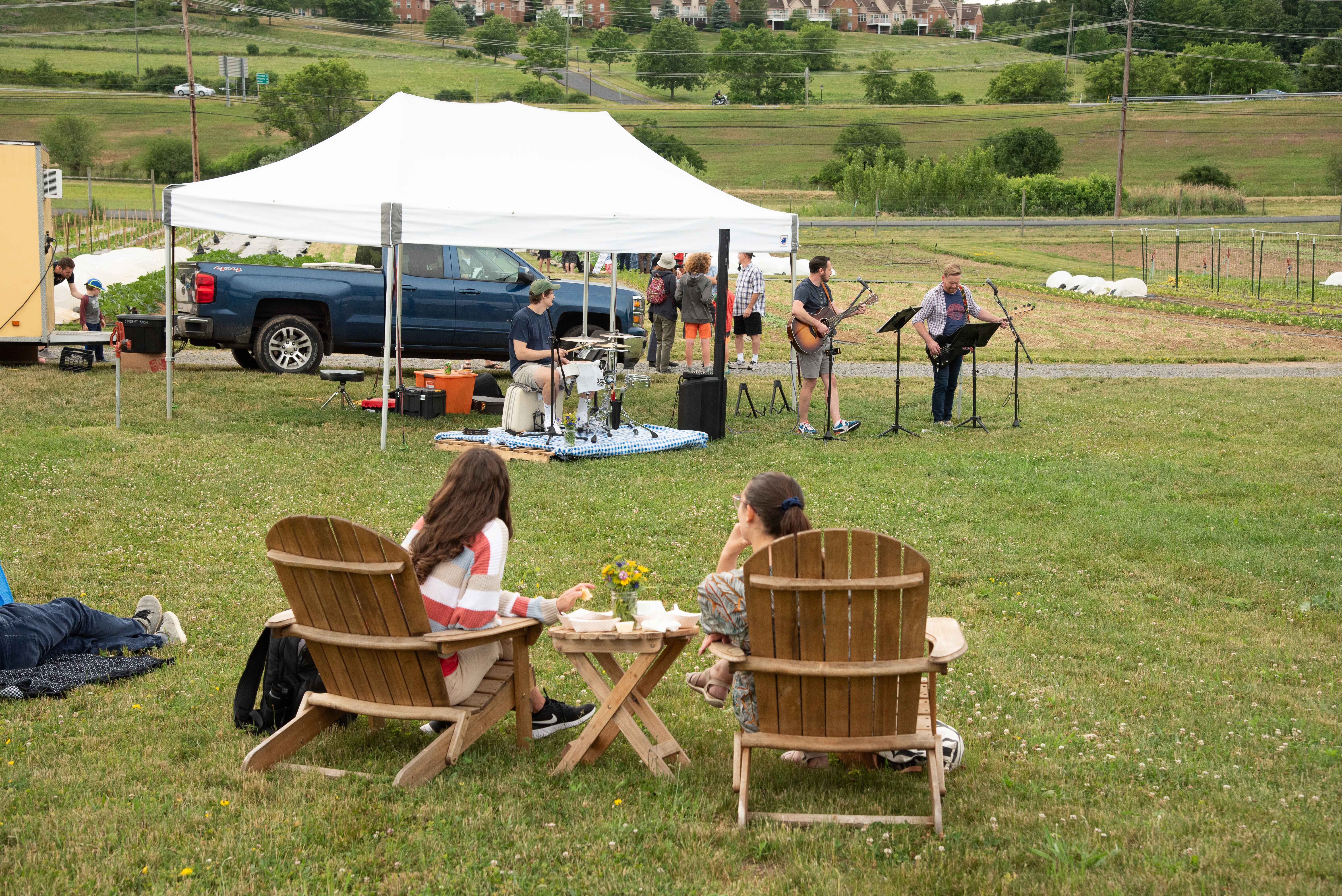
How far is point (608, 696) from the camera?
436 centimetres

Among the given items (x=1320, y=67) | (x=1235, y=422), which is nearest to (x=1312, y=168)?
(x=1320, y=67)

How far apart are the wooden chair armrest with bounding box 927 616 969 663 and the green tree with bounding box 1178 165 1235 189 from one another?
208 feet

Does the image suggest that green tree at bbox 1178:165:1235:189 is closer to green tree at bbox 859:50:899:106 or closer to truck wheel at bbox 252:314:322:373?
green tree at bbox 859:50:899:106

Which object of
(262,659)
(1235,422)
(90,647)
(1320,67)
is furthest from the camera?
(1320,67)

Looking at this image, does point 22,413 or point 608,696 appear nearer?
point 608,696

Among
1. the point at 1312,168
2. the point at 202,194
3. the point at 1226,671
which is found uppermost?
the point at 1312,168

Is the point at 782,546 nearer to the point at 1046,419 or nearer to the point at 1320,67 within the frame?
the point at 1046,419

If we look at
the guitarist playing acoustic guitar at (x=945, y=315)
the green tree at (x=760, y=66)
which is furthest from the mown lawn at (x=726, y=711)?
the green tree at (x=760, y=66)

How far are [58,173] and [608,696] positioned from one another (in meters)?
15.4

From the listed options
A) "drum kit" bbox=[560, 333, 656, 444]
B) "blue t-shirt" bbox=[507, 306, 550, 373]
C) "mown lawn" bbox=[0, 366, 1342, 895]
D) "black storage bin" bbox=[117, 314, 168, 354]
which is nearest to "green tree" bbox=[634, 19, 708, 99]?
"black storage bin" bbox=[117, 314, 168, 354]

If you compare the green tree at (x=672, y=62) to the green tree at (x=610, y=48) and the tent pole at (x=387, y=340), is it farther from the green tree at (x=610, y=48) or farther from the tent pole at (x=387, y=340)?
the tent pole at (x=387, y=340)

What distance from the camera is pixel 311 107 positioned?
240 ft

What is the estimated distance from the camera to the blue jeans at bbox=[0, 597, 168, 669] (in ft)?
17.1

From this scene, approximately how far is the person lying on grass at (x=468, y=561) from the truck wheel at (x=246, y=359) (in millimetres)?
12610
